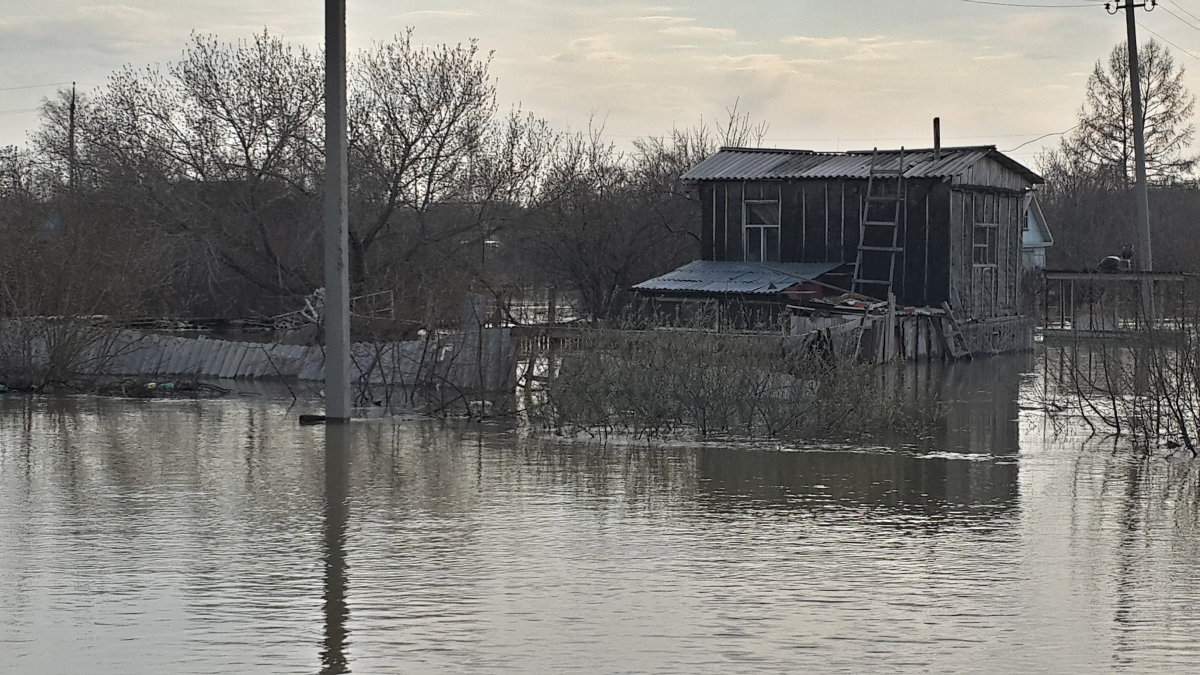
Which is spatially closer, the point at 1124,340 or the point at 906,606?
the point at 906,606

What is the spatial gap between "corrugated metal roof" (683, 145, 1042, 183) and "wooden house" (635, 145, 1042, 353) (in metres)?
0.04

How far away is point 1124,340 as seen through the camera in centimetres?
2089

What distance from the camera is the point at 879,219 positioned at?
39.7 metres

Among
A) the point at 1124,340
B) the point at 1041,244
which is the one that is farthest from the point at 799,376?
the point at 1041,244

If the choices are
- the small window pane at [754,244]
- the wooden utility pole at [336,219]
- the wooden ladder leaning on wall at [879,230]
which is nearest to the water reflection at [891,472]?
the wooden utility pole at [336,219]

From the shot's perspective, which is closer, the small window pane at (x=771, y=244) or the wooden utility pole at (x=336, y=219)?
the wooden utility pole at (x=336, y=219)

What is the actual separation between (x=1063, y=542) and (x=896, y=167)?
28.8 meters

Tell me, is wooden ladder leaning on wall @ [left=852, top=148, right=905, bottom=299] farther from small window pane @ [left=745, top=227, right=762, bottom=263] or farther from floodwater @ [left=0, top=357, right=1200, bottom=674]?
floodwater @ [left=0, top=357, right=1200, bottom=674]

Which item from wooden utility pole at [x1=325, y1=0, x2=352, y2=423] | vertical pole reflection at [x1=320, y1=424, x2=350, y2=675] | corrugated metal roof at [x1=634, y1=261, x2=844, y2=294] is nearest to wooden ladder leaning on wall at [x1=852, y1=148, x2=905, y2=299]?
corrugated metal roof at [x1=634, y1=261, x2=844, y2=294]

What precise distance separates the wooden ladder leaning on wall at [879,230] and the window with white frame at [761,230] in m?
2.65

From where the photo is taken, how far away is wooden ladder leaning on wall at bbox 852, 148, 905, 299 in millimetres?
39188

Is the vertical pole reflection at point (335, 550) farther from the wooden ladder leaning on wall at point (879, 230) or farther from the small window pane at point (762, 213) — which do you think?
the small window pane at point (762, 213)

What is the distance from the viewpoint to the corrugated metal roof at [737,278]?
38406 millimetres

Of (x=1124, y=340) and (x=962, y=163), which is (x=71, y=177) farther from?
(x=1124, y=340)
